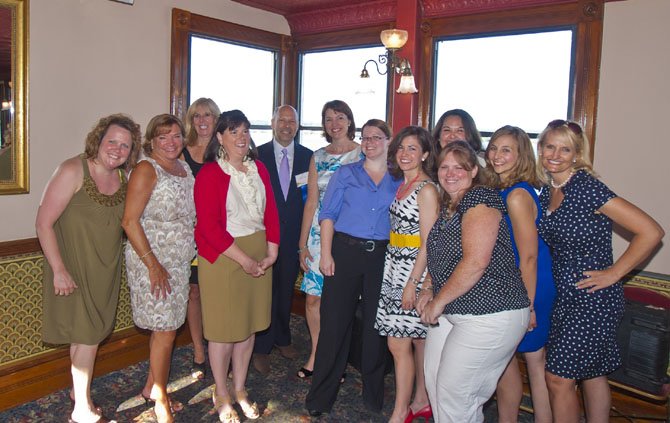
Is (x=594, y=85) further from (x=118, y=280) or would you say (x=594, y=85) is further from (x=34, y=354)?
(x=34, y=354)

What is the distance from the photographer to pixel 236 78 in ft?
16.3

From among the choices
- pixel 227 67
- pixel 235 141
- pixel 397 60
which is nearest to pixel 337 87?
pixel 397 60

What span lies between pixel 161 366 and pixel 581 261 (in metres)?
2.16

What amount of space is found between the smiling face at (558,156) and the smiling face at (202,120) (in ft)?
6.95

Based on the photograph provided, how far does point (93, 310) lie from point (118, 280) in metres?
0.20

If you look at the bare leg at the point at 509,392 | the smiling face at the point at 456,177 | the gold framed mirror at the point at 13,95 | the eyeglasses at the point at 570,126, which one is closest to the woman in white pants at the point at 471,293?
the smiling face at the point at 456,177

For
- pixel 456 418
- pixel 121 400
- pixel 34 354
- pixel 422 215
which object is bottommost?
pixel 121 400

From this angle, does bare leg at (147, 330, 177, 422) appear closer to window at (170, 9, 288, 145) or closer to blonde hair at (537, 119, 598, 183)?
window at (170, 9, 288, 145)

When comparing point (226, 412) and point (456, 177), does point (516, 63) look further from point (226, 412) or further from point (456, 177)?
point (226, 412)

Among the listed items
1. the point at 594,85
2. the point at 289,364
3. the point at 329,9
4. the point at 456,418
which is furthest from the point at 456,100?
the point at 456,418

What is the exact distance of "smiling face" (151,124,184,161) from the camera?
2.91 metres

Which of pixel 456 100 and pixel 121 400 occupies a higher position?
pixel 456 100

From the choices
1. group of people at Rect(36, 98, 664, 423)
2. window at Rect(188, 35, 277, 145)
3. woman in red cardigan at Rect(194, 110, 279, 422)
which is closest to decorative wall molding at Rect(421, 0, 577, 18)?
group of people at Rect(36, 98, 664, 423)

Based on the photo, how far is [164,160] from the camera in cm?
294
